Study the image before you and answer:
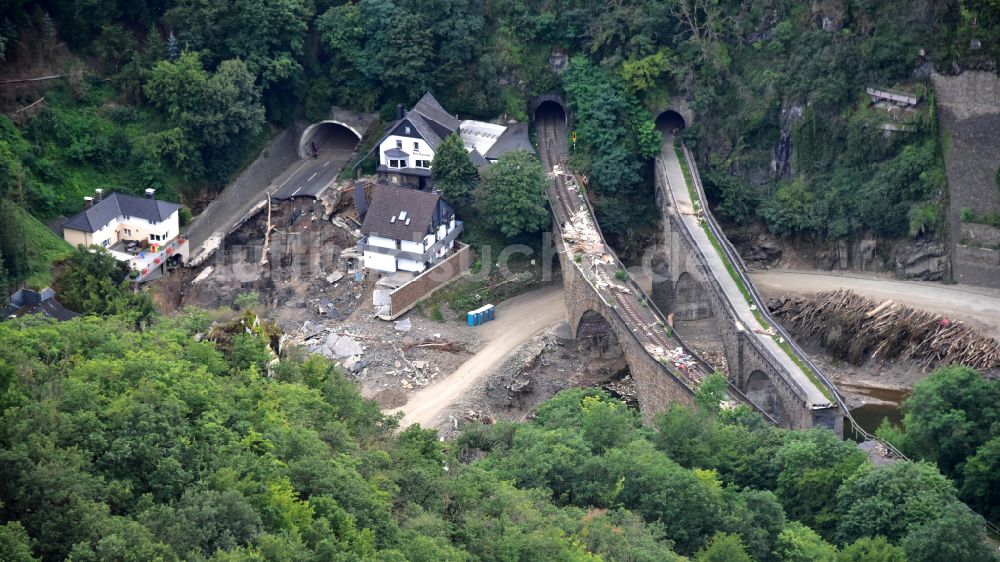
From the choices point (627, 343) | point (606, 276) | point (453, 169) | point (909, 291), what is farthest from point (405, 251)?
point (909, 291)

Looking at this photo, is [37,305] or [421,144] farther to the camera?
[421,144]

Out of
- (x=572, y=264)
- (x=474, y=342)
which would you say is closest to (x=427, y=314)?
(x=474, y=342)

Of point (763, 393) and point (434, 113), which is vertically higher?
point (434, 113)

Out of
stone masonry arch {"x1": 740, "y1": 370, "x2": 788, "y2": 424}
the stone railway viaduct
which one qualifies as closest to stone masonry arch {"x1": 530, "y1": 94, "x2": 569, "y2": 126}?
the stone railway viaduct

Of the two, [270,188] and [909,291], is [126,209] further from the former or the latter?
[909,291]

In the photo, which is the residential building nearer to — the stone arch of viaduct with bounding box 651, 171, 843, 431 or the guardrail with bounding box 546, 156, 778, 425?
the guardrail with bounding box 546, 156, 778, 425

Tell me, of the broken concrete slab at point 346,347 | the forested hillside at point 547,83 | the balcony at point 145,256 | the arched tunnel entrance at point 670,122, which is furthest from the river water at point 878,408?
the balcony at point 145,256

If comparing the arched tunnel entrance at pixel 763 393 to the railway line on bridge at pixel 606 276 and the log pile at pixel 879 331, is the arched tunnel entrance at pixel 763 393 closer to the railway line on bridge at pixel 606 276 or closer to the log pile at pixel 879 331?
the railway line on bridge at pixel 606 276
